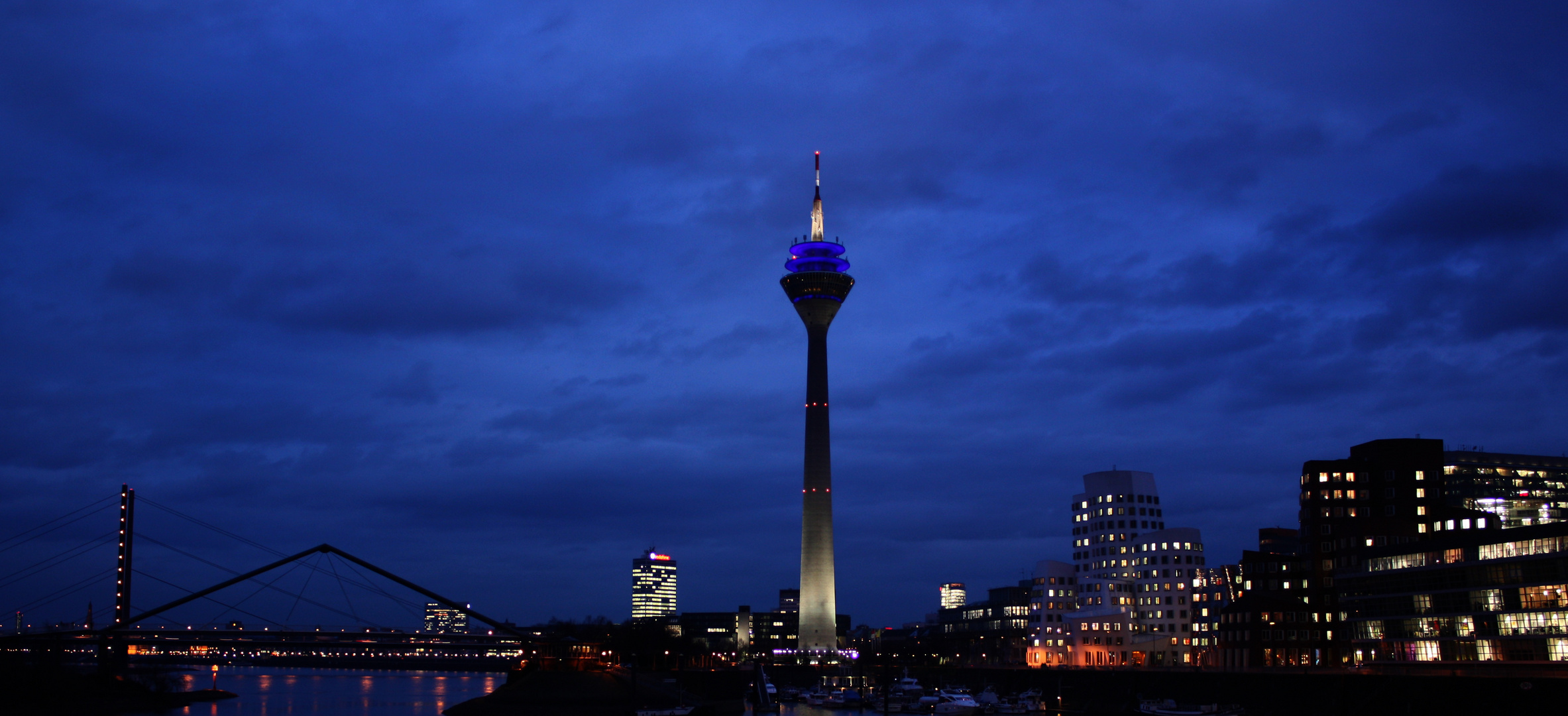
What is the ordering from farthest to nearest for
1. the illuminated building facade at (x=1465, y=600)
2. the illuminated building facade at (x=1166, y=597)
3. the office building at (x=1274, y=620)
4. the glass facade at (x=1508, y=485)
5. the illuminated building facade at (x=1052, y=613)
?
the illuminated building facade at (x=1052, y=613)
the illuminated building facade at (x=1166, y=597)
the glass facade at (x=1508, y=485)
the office building at (x=1274, y=620)
the illuminated building facade at (x=1465, y=600)

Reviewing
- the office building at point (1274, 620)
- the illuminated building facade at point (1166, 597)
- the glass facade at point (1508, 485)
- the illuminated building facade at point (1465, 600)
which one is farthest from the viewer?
the illuminated building facade at point (1166, 597)

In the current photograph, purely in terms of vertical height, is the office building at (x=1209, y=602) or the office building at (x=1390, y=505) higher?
the office building at (x=1390, y=505)

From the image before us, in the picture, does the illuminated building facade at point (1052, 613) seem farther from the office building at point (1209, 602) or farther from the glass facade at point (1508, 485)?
the glass facade at point (1508, 485)

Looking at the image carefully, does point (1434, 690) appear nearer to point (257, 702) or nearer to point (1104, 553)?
point (1104, 553)

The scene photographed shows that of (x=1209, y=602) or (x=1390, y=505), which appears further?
(x=1209, y=602)

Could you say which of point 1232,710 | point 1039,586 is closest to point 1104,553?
point 1039,586

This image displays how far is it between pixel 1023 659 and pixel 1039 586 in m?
16.5

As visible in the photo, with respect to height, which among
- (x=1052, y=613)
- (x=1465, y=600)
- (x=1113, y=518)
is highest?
(x=1113, y=518)

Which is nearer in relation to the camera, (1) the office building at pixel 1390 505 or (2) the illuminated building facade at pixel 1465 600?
(2) the illuminated building facade at pixel 1465 600

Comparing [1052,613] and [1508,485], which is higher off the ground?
[1508,485]

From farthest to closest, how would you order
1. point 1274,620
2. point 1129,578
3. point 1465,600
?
point 1129,578
point 1274,620
point 1465,600

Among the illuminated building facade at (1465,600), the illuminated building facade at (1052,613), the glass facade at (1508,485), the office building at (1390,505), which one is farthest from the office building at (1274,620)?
the illuminated building facade at (1052,613)

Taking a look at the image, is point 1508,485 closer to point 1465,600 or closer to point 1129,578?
point 1129,578

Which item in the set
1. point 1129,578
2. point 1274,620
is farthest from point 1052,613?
point 1274,620
